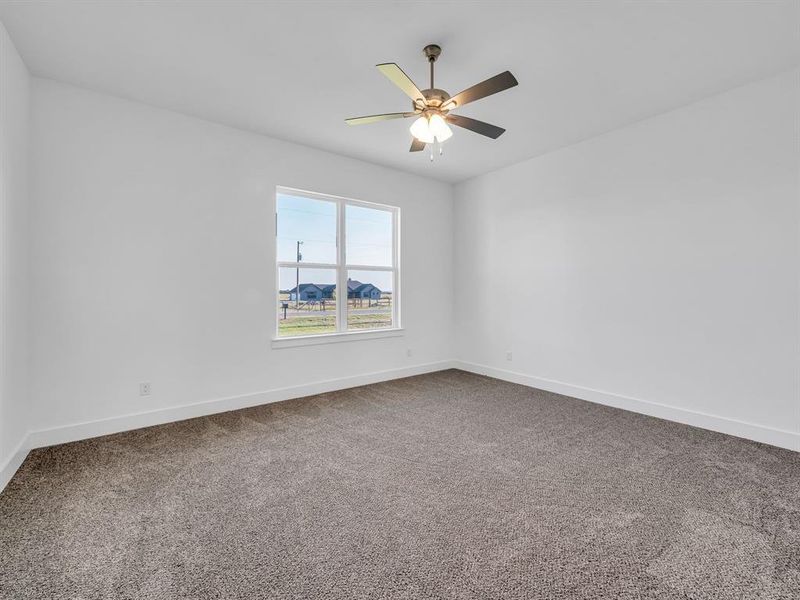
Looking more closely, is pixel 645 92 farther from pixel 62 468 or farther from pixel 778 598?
pixel 62 468

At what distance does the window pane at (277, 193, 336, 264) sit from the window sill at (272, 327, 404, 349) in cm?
88

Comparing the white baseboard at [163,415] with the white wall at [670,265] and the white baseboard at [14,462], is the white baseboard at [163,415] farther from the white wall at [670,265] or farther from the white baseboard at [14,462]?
the white wall at [670,265]

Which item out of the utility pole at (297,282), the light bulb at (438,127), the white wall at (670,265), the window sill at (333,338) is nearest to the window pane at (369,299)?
the window sill at (333,338)

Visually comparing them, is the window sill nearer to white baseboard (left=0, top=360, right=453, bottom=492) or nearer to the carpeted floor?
white baseboard (left=0, top=360, right=453, bottom=492)

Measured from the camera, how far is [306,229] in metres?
4.21

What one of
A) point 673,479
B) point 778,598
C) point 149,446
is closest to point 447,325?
point 673,479

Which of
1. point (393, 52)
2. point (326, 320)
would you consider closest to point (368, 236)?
point (326, 320)

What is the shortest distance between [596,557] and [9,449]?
3410 millimetres

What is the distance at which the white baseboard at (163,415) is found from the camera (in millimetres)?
2641

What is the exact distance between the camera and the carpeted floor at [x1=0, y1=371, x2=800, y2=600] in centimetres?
148

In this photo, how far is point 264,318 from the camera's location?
150 inches

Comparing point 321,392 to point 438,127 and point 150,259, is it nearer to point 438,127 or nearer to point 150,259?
point 150,259

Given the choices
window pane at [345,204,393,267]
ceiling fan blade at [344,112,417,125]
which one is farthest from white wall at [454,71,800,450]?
ceiling fan blade at [344,112,417,125]

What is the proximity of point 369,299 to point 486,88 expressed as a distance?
3056mm
